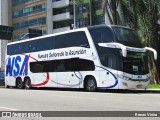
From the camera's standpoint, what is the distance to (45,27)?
253 feet

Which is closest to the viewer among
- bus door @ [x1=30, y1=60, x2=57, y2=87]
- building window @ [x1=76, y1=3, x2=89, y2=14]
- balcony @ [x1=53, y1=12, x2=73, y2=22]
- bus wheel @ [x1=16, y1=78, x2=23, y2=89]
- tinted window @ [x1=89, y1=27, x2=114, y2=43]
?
tinted window @ [x1=89, y1=27, x2=114, y2=43]

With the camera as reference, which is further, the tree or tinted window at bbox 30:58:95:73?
the tree

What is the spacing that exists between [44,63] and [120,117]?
20.3m

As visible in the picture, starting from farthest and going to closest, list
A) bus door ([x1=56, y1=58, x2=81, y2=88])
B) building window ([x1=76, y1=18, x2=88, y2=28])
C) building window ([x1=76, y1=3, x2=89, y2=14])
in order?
building window ([x1=76, y1=3, x2=89, y2=14])
building window ([x1=76, y1=18, x2=88, y2=28])
bus door ([x1=56, y1=58, x2=81, y2=88])

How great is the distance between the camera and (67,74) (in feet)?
93.6

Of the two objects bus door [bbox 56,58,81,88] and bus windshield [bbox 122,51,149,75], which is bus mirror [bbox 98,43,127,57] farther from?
bus door [bbox 56,58,81,88]

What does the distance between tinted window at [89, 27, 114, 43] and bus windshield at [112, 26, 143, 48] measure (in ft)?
1.44

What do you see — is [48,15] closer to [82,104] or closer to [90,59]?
[90,59]

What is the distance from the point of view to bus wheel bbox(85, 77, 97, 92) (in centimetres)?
2610

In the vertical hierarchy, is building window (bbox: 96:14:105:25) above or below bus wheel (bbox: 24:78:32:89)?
above

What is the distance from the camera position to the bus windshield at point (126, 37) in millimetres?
24802

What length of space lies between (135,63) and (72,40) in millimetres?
5479

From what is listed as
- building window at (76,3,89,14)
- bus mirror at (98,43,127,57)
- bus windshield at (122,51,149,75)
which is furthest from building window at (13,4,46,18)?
bus windshield at (122,51,149,75)

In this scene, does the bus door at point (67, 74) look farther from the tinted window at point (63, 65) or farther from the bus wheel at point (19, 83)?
the bus wheel at point (19, 83)
